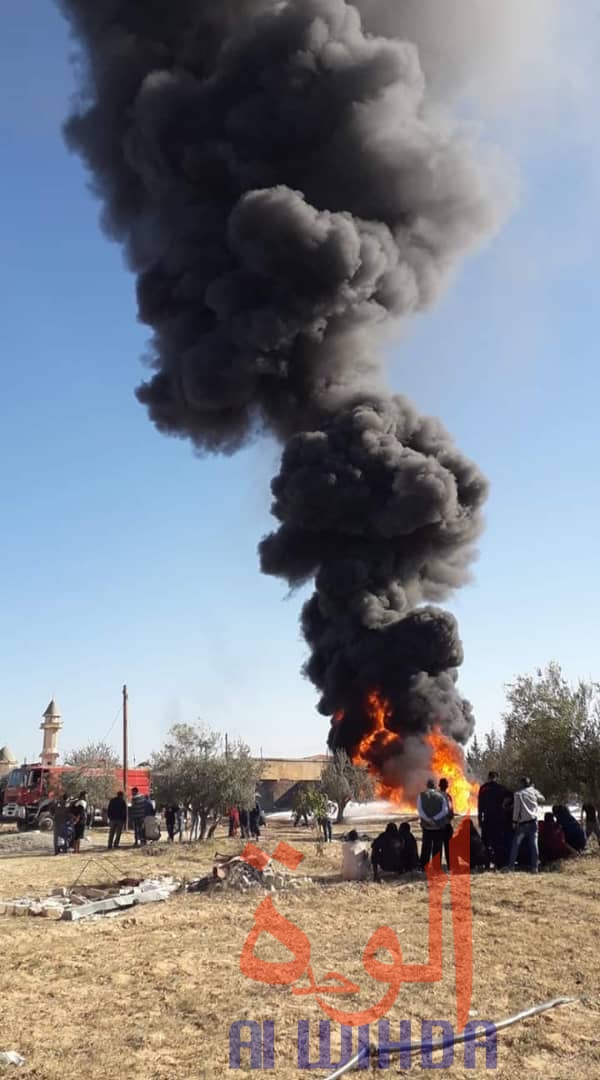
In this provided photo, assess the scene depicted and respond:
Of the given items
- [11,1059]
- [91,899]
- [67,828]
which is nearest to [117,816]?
[67,828]

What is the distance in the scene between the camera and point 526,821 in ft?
46.7

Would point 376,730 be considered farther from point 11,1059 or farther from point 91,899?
point 11,1059

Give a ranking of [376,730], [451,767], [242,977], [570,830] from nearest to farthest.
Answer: [242,977] → [570,830] → [451,767] → [376,730]

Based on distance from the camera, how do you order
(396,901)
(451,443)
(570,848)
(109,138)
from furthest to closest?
(109,138)
(451,443)
(570,848)
(396,901)

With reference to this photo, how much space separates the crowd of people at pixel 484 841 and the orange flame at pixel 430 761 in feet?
53.7

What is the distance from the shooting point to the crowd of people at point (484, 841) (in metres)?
14.3

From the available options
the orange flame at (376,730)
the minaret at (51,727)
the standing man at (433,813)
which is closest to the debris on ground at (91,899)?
the standing man at (433,813)

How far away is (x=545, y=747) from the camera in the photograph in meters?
17.9

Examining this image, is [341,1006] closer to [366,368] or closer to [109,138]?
[366,368]

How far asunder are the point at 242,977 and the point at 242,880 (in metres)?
5.83

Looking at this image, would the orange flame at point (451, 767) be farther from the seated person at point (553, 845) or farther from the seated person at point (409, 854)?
the seated person at point (409, 854)

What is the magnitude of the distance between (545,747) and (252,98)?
32.9 meters

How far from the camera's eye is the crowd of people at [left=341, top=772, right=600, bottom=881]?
47.0 feet

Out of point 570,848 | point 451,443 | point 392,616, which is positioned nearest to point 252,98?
point 451,443
